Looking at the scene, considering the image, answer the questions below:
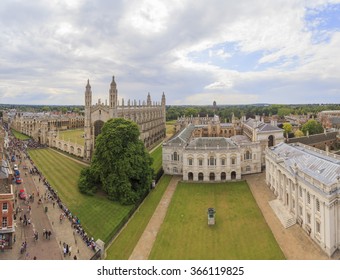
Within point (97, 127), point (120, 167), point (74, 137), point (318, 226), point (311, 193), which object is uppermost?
point (97, 127)

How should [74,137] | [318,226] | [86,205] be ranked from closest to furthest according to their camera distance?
[318,226], [86,205], [74,137]

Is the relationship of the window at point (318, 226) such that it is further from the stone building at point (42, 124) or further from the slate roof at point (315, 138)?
the stone building at point (42, 124)

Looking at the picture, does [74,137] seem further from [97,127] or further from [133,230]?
[133,230]

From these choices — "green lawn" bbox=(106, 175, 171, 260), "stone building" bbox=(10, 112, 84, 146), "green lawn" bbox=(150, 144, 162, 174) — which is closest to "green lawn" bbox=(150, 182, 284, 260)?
"green lawn" bbox=(106, 175, 171, 260)

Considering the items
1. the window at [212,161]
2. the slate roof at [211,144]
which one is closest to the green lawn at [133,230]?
the window at [212,161]

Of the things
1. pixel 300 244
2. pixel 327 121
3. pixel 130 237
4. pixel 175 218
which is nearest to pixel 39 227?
pixel 130 237

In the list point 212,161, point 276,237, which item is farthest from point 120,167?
point 276,237
